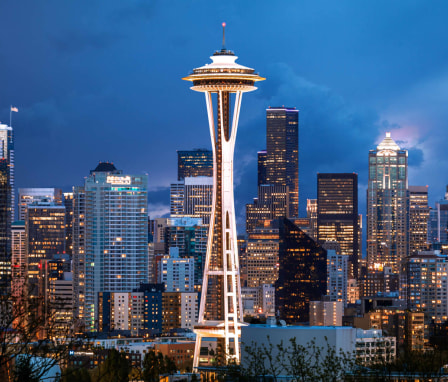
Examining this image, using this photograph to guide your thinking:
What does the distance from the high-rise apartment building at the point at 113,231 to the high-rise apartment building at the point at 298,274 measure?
854 inches

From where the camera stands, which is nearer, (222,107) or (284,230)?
(222,107)

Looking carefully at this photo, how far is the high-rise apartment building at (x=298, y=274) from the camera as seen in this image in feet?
579

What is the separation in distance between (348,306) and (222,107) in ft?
256

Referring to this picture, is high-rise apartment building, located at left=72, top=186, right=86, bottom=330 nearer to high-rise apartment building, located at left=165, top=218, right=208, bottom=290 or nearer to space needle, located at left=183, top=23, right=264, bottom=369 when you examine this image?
high-rise apartment building, located at left=165, top=218, right=208, bottom=290

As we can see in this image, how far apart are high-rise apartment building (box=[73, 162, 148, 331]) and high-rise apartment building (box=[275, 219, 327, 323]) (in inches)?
854

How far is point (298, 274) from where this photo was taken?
18650cm

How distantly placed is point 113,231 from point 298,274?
33643 mm

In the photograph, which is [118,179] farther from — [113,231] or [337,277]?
[337,277]

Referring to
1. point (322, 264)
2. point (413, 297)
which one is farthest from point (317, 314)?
point (322, 264)

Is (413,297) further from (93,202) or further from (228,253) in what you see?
(228,253)

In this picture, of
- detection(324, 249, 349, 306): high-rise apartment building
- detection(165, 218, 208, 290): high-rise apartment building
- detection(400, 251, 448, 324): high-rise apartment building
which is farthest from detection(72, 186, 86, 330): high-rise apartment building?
detection(400, 251, 448, 324): high-rise apartment building

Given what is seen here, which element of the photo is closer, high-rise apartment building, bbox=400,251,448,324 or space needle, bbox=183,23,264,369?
space needle, bbox=183,23,264,369

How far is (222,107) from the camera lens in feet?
312

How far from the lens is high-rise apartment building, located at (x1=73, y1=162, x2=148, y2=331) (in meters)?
160
